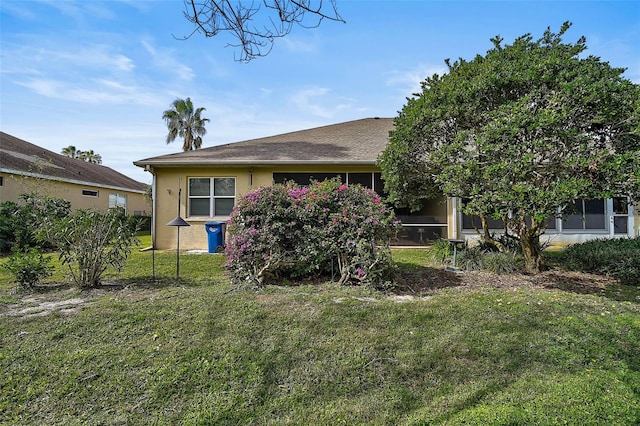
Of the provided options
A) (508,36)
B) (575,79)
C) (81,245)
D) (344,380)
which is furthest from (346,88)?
(344,380)

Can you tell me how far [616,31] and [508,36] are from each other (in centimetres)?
272

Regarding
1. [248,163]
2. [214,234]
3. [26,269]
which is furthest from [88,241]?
[248,163]

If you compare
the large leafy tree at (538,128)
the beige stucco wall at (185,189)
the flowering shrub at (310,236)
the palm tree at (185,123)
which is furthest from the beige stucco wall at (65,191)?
the large leafy tree at (538,128)

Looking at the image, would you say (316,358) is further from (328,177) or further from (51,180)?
(51,180)

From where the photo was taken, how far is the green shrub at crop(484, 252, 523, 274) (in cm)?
627

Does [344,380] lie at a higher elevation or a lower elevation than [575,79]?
lower

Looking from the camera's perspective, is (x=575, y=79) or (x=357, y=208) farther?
(x=357, y=208)

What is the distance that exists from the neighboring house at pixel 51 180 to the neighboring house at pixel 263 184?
382cm

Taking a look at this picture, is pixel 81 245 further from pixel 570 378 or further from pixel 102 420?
pixel 570 378

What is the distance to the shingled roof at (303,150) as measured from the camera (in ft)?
32.1

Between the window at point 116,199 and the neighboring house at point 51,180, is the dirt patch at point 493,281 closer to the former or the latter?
the neighboring house at point 51,180

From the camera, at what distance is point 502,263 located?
20.8ft

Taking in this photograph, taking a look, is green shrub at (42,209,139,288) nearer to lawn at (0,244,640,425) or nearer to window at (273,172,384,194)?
lawn at (0,244,640,425)

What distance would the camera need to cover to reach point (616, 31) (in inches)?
258
